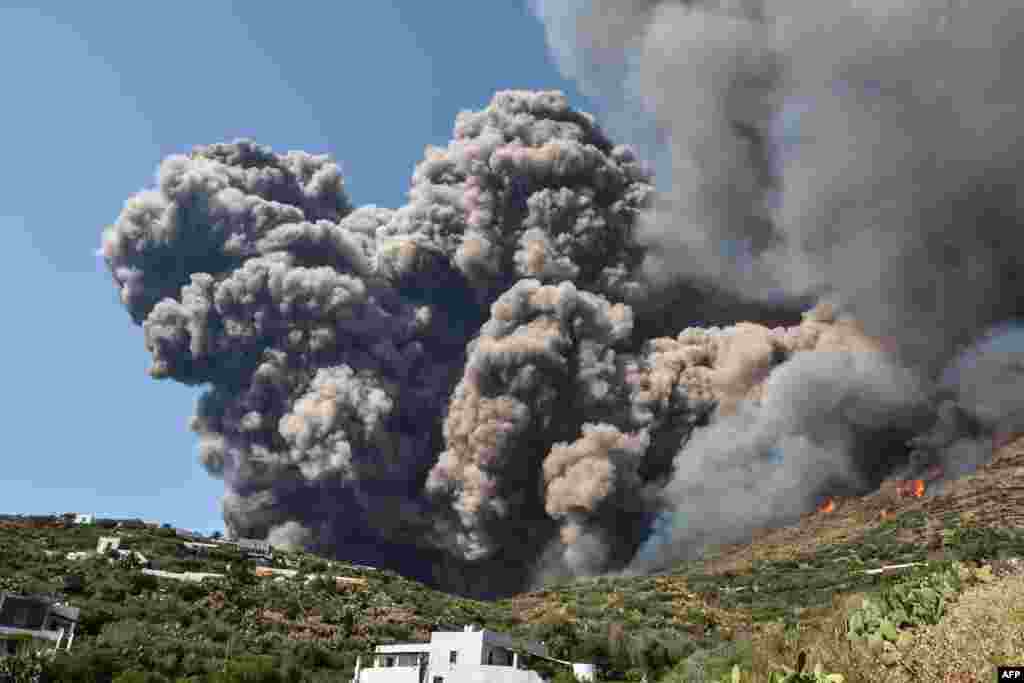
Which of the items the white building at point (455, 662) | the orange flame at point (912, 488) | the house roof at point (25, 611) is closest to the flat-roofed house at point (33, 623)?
the house roof at point (25, 611)

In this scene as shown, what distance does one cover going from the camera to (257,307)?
81.4 meters

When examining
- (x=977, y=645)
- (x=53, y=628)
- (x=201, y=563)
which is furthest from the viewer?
(x=201, y=563)

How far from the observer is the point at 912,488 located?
219ft

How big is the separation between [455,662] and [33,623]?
1833cm

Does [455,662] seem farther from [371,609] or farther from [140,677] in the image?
[371,609]

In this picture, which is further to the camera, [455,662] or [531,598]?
[531,598]

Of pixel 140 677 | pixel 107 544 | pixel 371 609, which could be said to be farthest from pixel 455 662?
pixel 107 544

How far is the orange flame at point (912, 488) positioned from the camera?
65.6 m

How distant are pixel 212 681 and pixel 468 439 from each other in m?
46.8

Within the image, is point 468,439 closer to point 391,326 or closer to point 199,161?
point 391,326

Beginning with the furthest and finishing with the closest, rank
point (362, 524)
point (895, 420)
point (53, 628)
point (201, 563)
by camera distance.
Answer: point (362, 524) < point (895, 420) < point (201, 563) < point (53, 628)

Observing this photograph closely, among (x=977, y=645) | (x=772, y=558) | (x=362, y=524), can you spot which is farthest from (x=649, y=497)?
(x=977, y=645)

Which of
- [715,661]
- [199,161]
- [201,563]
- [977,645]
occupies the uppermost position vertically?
[199,161]

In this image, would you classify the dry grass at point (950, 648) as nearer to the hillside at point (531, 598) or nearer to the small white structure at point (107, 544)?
the hillside at point (531, 598)
